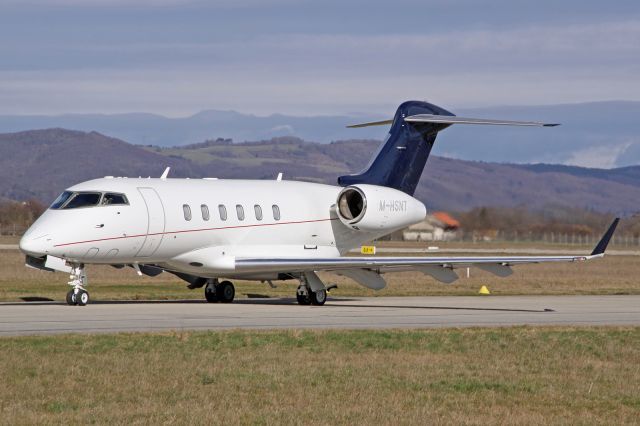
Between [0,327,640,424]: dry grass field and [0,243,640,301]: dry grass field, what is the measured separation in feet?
44.5

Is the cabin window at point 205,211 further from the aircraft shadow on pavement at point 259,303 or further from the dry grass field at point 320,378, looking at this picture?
the dry grass field at point 320,378

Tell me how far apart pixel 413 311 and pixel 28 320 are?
9063mm

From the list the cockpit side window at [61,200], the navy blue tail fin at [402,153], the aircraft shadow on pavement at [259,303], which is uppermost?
the navy blue tail fin at [402,153]

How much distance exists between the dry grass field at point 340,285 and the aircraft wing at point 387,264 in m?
5.01

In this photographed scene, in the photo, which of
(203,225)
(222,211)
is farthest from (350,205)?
(203,225)

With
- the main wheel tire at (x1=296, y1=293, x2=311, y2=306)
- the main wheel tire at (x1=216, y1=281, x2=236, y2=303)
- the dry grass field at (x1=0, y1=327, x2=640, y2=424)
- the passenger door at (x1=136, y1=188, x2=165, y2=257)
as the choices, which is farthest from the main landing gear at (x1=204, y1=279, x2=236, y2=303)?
the dry grass field at (x1=0, y1=327, x2=640, y2=424)

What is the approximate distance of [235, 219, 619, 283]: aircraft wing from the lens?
2833cm

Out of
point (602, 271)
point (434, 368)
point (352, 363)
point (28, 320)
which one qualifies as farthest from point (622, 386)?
point (602, 271)

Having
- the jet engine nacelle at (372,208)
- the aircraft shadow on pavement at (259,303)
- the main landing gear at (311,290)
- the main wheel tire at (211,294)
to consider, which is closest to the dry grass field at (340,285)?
the aircraft shadow on pavement at (259,303)

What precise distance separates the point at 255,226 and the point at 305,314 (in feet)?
16.2

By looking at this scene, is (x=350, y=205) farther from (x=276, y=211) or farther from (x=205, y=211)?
(x=205, y=211)

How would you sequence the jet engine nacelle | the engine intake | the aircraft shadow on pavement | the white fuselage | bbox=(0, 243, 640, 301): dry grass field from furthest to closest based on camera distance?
1. bbox=(0, 243, 640, 301): dry grass field
2. the engine intake
3. the jet engine nacelle
4. the aircraft shadow on pavement
5. the white fuselage

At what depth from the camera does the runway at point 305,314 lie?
22.4 m

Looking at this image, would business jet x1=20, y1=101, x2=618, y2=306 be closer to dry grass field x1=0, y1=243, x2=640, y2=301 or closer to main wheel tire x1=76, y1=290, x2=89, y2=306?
main wheel tire x1=76, y1=290, x2=89, y2=306
